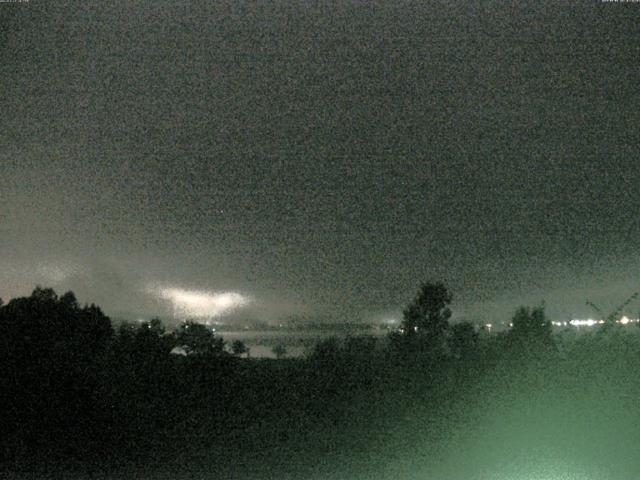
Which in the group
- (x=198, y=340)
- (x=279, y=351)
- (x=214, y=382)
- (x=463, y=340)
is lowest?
(x=214, y=382)

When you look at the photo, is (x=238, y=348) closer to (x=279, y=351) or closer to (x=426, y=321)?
(x=279, y=351)

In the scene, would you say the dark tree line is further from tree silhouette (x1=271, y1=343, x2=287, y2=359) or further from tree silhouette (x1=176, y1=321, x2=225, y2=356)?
tree silhouette (x1=271, y1=343, x2=287, y2=359)

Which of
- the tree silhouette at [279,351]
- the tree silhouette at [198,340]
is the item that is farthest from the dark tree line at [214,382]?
the tree silhouette at [279,351]

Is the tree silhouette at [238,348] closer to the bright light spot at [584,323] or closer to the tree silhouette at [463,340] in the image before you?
the tree silhouette at [463,340]

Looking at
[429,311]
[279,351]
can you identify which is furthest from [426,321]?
[279,351]

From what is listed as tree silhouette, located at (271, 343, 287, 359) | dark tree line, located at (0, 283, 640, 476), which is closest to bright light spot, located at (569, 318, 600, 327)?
dark tree line, located at (0, 283, 640, 476)

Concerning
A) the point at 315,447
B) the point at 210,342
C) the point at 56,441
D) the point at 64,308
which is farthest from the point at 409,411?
the point at 64,308

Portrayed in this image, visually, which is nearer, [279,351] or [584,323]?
[584,323]

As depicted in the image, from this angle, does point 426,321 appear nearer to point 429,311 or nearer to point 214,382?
point 429,311

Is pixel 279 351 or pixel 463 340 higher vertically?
pixel 463 340

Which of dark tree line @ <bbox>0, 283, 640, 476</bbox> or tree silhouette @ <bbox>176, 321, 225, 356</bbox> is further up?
tree silhouette @ <bbox>176, 321, 225, 356</bbox>

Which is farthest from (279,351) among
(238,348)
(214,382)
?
(214,382)

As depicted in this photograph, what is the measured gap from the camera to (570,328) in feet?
37.2

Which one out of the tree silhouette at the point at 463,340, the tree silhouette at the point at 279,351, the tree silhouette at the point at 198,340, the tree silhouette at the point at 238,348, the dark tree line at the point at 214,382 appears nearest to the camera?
the dark tree line at the point at 214,382
